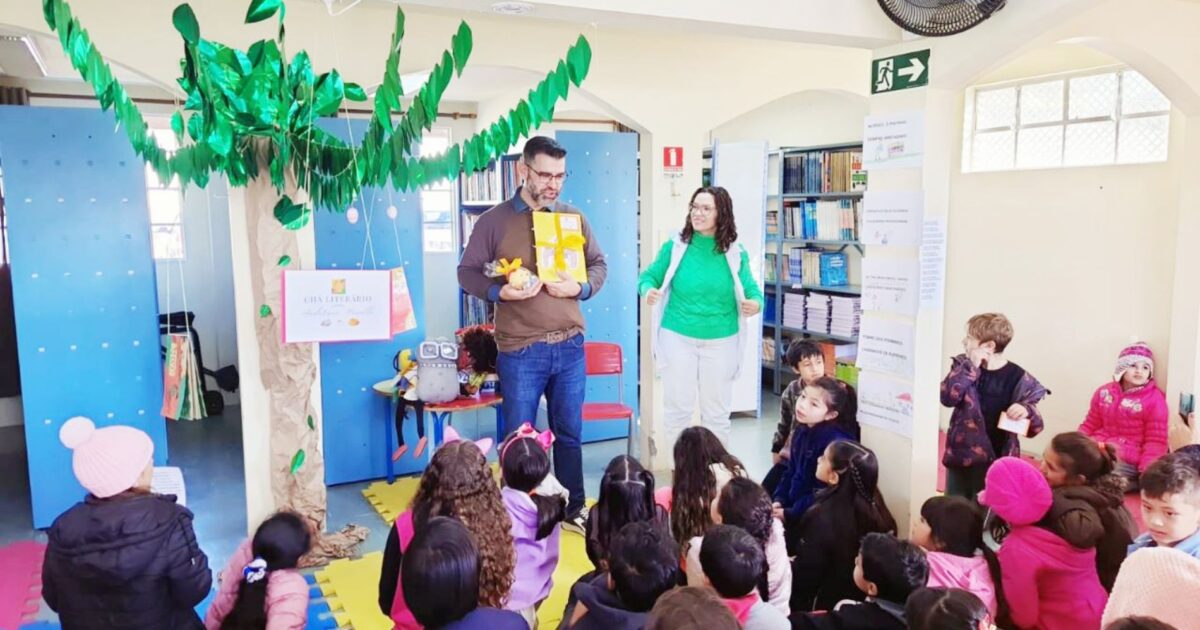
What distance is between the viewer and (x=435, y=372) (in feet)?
14.2

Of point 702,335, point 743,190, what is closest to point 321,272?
point 702,335

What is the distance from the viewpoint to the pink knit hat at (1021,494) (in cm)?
262

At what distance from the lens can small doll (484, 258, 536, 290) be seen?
347 centimetres

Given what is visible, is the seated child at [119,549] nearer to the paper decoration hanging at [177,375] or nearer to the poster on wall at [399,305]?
the poster on wall at [399,305]

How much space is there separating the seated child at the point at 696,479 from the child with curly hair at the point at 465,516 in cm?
59

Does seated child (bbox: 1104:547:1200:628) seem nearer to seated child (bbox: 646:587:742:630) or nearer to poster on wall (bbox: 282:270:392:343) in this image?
seated child (bbox: 646:587:742:630)

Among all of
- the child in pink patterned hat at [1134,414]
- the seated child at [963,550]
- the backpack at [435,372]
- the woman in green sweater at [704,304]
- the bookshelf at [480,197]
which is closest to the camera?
the seated child at [963,550]

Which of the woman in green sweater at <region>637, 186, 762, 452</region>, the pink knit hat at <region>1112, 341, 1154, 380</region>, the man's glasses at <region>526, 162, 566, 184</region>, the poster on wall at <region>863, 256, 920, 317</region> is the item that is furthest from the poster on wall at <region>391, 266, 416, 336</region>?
the pink knit hat at <region>1112, 341, 1154, 380</region>

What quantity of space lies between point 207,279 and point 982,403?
585cm

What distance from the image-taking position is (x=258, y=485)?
359 centimetres

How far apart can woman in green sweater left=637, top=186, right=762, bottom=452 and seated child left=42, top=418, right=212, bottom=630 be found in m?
2.32

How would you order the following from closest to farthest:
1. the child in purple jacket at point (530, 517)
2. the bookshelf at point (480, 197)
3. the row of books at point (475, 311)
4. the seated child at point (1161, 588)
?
the seated child at point (1161, 588), the child in purple jacket at point (530, 517), the bookshelf at point (480, 197), the row of books at point (475, 311)

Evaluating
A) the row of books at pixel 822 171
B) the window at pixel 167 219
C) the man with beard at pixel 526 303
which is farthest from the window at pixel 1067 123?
the window at pixel 167 219

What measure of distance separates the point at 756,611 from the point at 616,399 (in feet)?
11.7
